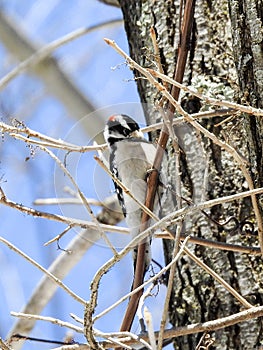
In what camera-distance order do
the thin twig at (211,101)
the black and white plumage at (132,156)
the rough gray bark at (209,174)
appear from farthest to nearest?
1. the rough gray bark at (209,174)
2. the black and white plumage at (132,156)
3. the thin twig at (211,101)

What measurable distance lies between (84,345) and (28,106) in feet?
7.99

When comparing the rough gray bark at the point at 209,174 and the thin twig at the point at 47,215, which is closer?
the thin twig at the point at 47,215

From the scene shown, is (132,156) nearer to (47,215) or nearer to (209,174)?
(47,215)

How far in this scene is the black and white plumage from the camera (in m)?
1.14

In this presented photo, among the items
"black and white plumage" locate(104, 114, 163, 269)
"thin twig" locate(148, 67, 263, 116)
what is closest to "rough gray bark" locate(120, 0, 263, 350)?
"black and white plumage" locate(104, 114, 163, 269)

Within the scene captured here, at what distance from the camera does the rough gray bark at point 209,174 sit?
4.48 ft

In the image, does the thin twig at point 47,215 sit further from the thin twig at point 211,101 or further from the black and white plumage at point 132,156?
the thin twig at point 211,101

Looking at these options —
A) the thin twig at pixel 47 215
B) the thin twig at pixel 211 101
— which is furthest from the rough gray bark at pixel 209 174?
the thin twig at pixel 211 101

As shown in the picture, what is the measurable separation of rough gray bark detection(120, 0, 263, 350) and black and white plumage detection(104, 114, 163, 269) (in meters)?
0.07

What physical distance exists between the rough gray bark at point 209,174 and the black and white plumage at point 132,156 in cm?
7

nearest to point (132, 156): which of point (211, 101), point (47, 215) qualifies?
point (47, 215)

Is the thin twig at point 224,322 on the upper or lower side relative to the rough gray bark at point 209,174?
lower

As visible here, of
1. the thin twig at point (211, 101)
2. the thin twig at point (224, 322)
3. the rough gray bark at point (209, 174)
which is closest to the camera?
the thin twig at point (211, 101)

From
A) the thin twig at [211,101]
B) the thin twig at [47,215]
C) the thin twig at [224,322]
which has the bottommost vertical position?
the thin twig at [224,322]
